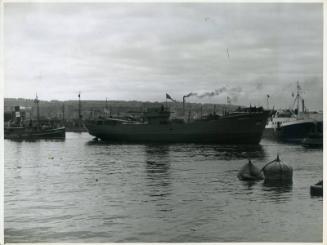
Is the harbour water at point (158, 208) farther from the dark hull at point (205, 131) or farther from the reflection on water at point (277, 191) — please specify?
the dark hull at point (205, 131)

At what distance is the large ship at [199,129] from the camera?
61750mm

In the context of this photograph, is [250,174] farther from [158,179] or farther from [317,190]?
[317,190]

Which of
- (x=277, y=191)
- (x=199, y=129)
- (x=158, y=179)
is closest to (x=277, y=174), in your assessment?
(x=277, y=191)

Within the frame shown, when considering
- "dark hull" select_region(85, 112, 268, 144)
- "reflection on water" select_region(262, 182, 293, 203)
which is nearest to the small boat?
"reflection on water" select_region(262, 182, 293, 203)

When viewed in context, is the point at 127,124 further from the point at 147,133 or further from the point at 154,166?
the point at 154,166

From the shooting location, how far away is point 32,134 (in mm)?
77500

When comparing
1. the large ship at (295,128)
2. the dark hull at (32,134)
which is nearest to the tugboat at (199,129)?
the large ship at (295,128)

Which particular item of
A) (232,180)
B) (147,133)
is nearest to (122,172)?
(232,180)

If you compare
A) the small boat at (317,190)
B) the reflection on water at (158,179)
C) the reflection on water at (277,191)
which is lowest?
the reflection on water at (158,179)

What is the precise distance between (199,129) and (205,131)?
0.80 m

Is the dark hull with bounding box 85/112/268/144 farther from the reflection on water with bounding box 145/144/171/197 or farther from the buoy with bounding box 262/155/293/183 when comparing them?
the buoy with bounding box 262/155/293/183

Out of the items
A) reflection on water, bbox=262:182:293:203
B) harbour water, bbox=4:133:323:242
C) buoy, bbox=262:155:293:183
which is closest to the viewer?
harbour water, bbox=4:133:323:242

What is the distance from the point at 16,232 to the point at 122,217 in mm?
3195

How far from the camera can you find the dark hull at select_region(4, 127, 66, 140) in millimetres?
77438
